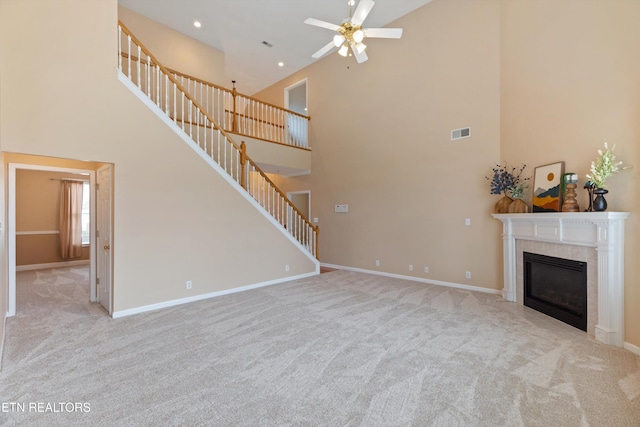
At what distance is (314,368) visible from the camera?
2.47 meters

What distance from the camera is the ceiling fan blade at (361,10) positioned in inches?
121

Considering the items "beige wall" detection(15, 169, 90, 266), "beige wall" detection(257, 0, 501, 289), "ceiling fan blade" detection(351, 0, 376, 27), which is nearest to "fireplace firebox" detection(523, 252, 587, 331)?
"beige wall" detection(257, 0, 501, 289)

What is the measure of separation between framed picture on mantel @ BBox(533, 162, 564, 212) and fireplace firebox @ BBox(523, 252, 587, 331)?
0.70 metres

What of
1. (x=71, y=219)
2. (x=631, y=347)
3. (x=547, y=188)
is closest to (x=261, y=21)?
(x=547, y=188)

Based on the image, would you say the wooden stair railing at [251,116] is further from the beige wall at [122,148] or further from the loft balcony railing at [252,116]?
the beige wall at [122,148]

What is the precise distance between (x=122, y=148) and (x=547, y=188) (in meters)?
5.89

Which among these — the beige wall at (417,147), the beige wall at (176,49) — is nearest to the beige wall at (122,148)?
the beige wall at (417,147)

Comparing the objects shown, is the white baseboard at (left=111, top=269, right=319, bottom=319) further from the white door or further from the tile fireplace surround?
the tile fireplace surround

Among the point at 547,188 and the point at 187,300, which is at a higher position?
the point at 547,188

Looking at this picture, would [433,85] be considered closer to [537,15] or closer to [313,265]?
[537,15]

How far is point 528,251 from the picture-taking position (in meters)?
4.12

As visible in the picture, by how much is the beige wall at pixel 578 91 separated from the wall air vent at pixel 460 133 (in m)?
0.54

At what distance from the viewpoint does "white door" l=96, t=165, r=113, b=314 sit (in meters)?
3.87

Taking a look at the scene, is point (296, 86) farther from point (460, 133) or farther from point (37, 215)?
point (37, 215)
